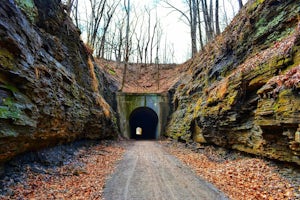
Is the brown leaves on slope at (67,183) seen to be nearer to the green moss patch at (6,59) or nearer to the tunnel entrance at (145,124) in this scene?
the green moss patch at (6,59)

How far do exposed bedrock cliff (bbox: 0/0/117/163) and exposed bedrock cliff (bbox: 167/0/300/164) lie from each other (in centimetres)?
712

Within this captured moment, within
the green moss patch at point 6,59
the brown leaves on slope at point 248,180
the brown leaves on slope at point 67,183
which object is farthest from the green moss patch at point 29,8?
the brown leaves on slope at point 248,180

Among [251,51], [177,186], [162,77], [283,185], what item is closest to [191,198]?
[177,186]

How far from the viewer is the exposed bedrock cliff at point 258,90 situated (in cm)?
618

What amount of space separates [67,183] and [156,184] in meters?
2.71

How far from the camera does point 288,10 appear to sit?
873 centimetres

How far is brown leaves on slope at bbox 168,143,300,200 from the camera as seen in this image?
212 inches

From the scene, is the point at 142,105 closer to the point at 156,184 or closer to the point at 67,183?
the point at 156,184

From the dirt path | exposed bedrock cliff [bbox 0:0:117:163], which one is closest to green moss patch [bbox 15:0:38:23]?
exposed bedrock cliff [bbox 0:0:117:163]

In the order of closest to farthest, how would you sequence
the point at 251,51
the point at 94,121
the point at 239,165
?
the point at 239,165 < the point at 251,51 < the point at 94,121

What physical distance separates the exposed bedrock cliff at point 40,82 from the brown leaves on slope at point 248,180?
583 cm

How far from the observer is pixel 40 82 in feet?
22.6

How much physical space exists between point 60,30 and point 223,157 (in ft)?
34.2

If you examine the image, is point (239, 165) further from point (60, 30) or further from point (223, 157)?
point (60, 30)
